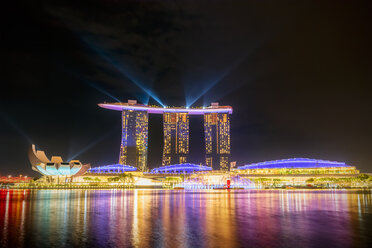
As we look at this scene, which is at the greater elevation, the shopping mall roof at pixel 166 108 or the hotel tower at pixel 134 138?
the shopping mall roof at pixel 166 108

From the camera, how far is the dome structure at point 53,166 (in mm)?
100875

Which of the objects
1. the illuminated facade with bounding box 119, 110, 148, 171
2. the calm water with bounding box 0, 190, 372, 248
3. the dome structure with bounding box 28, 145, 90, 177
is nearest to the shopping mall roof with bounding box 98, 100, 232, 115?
the illuminated facade with bounding box 119, 110, 148, 171

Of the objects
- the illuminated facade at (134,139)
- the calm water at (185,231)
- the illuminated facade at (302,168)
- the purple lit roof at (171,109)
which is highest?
the purple lit roof at (171,109)

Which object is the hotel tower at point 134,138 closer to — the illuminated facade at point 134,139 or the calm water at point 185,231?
the illuminated facade at point 134,139

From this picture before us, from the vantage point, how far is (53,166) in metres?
103

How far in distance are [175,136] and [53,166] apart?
261 feet

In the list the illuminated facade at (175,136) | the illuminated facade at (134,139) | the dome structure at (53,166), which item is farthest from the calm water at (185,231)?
the illuminated facade at (175,136)

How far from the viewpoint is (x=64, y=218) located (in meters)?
21.8

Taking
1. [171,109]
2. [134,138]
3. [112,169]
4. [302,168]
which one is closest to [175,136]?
[171,109]

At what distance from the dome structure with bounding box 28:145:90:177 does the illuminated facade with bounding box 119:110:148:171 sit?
4851cm

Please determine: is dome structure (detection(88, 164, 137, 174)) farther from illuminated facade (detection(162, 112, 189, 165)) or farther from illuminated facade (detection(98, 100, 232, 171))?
illuminated facade (detection(162, 112, 189, 165))

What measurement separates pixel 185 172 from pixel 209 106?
4817cm

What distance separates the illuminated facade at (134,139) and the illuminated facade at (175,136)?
50.8ft

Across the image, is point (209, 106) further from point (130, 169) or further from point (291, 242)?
point (291, 242)
